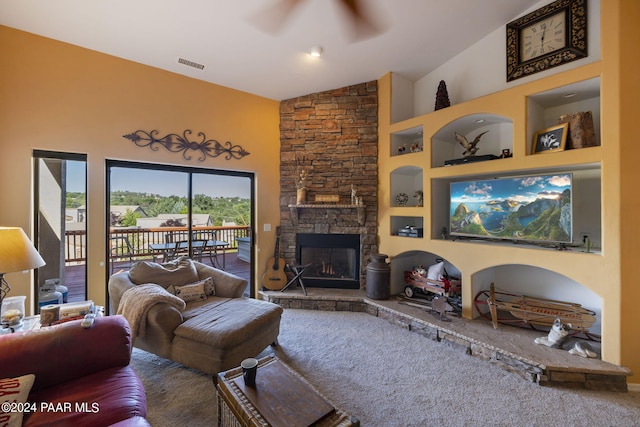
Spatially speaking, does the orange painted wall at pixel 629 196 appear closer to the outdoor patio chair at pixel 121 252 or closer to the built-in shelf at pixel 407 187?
the built-in shelf at pixel 407 187

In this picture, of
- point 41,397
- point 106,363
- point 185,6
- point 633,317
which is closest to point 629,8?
point 633,317

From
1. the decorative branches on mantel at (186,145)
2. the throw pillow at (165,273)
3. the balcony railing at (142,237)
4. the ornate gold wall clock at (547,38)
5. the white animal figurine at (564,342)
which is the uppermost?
the ornate gold wall clock at (547,38)

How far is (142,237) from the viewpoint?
11.7ft

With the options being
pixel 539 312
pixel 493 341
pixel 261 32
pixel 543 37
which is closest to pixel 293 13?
pixel 261 32

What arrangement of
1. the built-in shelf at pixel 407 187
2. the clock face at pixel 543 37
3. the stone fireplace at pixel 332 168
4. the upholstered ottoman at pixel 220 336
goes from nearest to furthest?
1. the upholstered ottoman at pixel 220 336
2. the clock face at pixel 543 37
3. the built-in shelf at pixel 407 187
4. the stone fireplace at pixel 332 168

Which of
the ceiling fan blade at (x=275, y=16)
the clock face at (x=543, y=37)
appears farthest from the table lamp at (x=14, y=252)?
the clock face at (x=543, y=37)

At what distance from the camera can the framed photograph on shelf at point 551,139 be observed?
255cm

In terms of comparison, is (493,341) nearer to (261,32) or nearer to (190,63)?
(261,32)

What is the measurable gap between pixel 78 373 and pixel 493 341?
10.8 feet

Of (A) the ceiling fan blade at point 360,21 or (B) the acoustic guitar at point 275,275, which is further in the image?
(B) the acoustic guitar at point 275,275

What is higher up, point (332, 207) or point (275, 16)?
point (275, 16)

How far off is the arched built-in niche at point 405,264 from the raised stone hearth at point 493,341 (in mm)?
321

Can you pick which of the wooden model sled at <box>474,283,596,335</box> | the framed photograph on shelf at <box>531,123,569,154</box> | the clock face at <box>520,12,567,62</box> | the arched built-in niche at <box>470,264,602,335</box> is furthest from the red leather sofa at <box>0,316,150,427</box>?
the clock face at <box>520,12,567,62</box>

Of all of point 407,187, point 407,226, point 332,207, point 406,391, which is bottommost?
point 406,391
